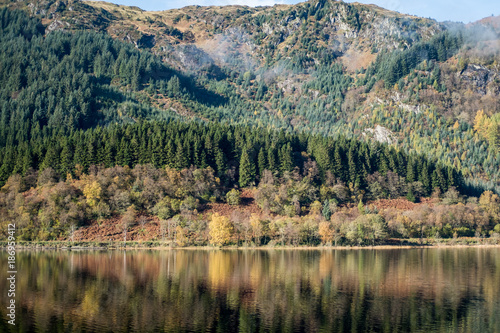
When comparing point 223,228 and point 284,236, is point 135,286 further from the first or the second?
point 284,236

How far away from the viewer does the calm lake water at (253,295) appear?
2180 inches

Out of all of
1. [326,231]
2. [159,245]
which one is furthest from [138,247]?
[326,231]

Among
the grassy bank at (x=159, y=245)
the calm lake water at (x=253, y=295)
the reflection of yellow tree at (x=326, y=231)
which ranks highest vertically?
the calm lake water at (x=253, y=295)

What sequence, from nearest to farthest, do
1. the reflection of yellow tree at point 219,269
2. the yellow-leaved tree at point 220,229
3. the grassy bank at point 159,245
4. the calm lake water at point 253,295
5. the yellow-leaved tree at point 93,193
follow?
the calm lake water at point 253,295, the reflection of yellow tree at point 219,269, the grassy bank at point 159,245, the yellow-leaved tree at point 220,229, the yellow-leaved tree at point 93,193

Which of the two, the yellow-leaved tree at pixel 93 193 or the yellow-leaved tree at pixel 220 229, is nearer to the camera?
the yellow-leaved tree at pixel 220 229

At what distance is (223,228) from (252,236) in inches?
495

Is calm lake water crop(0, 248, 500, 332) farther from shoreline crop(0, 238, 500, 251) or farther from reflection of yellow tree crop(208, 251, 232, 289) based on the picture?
shoreline crop(0, 238, 500, 251)

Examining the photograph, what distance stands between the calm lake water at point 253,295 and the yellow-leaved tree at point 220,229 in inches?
1216

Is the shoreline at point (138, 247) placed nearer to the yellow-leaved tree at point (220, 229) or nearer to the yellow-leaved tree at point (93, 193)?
the yellow-leaved tree at point (220, 229)

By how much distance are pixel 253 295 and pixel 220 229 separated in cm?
7499

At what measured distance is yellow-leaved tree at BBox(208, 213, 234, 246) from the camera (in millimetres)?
145000

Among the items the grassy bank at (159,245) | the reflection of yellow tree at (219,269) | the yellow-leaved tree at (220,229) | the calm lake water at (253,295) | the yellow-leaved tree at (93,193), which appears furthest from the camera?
the yellow-leaved tree at (93,193)

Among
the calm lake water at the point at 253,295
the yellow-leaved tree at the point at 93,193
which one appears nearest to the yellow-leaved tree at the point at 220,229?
the calm lake water at the point at 253,295

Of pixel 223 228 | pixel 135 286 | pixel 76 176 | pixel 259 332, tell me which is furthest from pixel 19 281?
pixel 76 176
